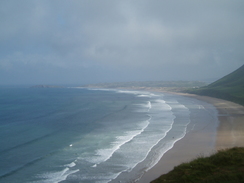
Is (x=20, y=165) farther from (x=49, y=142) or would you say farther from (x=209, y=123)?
(x=209, y=123)

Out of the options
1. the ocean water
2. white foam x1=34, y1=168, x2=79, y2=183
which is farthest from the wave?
white foam x1=34, y1=168, x2=79, y2=183

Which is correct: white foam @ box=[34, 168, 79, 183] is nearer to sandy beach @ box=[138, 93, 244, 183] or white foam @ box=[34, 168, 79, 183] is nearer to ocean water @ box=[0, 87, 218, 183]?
ocean water @ box=[0, 87, 218, 183]

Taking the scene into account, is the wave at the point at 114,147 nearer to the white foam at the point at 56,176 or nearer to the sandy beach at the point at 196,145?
the white foam at the point at 56,176

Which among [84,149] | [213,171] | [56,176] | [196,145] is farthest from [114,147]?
[213,171]

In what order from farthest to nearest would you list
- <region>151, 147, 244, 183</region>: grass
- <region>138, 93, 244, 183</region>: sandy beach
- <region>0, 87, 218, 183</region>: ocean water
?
<region>138, 93, 244, 183</region>: sandy beach → <region>0, 87, 218, 183</region>: ocean water → <region>151, 147, 244, 183</region>: grass

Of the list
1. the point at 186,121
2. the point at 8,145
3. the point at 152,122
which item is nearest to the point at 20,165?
the point at 8,145

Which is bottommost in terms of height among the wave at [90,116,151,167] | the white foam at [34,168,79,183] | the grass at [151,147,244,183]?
the white foam at [34,168,79,183]

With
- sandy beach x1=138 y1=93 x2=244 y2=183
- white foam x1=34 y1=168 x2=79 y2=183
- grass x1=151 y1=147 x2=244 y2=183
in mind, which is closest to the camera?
grass x1=151 y1=147 x2=244 y2=183

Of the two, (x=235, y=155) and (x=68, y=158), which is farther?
(x=68, y=158)

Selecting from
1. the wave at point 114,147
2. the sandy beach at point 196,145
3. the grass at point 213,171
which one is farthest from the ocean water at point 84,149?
the grass at point 213,171
